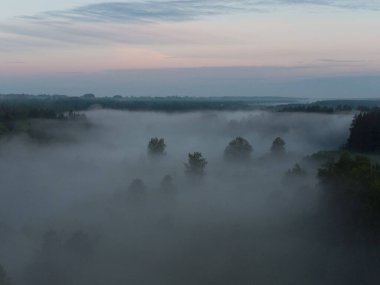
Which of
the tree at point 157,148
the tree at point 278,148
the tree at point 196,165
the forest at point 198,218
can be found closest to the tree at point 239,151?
the forest at point 198,218

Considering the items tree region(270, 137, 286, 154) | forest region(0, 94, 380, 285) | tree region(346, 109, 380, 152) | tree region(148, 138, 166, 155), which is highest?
tree region(346, 109, 380, 152)

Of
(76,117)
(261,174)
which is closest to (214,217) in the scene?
(261,174)

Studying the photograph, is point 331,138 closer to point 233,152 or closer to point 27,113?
point 233,152

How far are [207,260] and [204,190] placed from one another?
2051cm

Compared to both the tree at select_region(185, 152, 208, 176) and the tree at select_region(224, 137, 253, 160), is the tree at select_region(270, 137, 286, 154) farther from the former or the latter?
the tree at select_region(185, 152, 208, 176)

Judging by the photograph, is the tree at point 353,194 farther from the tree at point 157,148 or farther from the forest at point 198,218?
the tree at point 157,148

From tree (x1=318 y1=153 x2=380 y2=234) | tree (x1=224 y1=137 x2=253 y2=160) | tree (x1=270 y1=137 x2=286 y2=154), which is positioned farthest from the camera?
tree (x1=270 y1=137 x2=286 y2=154)

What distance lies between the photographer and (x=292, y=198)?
1795 inches

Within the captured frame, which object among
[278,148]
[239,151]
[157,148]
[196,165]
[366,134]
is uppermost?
[366,134]

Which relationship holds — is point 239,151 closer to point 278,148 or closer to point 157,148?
point 278,148

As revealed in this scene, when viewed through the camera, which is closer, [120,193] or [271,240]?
[271,240]

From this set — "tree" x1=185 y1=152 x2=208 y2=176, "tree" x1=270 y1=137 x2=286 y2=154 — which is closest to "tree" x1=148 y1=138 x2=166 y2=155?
"tree" x1=270 y1=137 x2=286 y2=154

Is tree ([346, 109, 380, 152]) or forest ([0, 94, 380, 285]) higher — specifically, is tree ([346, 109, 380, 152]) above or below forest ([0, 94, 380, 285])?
above

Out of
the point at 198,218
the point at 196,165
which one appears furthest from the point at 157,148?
the point at 198,218
